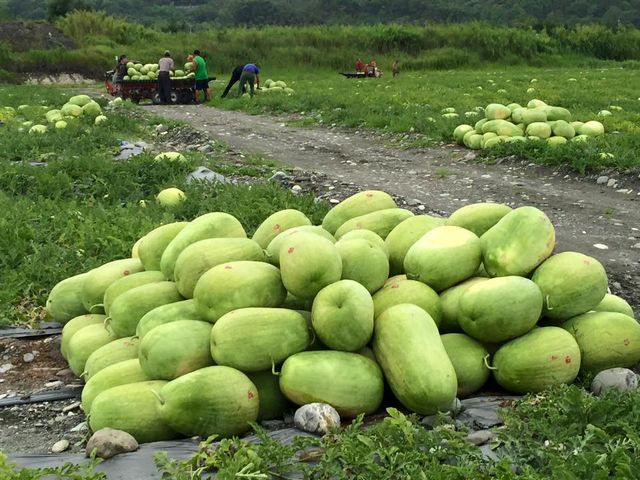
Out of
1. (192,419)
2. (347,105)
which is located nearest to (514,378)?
(192,419)

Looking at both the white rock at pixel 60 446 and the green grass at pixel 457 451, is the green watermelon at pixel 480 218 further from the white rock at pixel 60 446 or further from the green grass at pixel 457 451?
the white rock at pixel 60 446

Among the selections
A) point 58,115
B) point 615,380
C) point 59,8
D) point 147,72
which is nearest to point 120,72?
point 147,72

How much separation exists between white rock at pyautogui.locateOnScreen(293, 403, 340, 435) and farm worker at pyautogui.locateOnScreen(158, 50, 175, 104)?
20.7m

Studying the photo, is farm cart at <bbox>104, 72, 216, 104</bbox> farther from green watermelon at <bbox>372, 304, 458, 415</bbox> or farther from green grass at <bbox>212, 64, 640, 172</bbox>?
green watermelon at <bbox>372, 304, 458, 415</bbox>

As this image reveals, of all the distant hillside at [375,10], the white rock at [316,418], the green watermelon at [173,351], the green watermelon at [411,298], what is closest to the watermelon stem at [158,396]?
the green watermelon at [173,351]

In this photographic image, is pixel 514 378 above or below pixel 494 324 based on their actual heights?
below

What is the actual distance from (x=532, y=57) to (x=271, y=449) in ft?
142

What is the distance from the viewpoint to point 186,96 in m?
23.6

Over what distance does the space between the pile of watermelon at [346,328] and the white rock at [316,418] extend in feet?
0.20

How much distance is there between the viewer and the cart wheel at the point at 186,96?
23484mm

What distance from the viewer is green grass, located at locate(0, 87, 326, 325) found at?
567cm

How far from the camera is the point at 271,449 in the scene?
2.70 m

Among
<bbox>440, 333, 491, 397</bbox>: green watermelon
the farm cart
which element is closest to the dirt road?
<bbox>440, 333, 491, 397</bbox>: green watermelon

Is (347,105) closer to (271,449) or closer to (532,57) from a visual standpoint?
(271,449)
